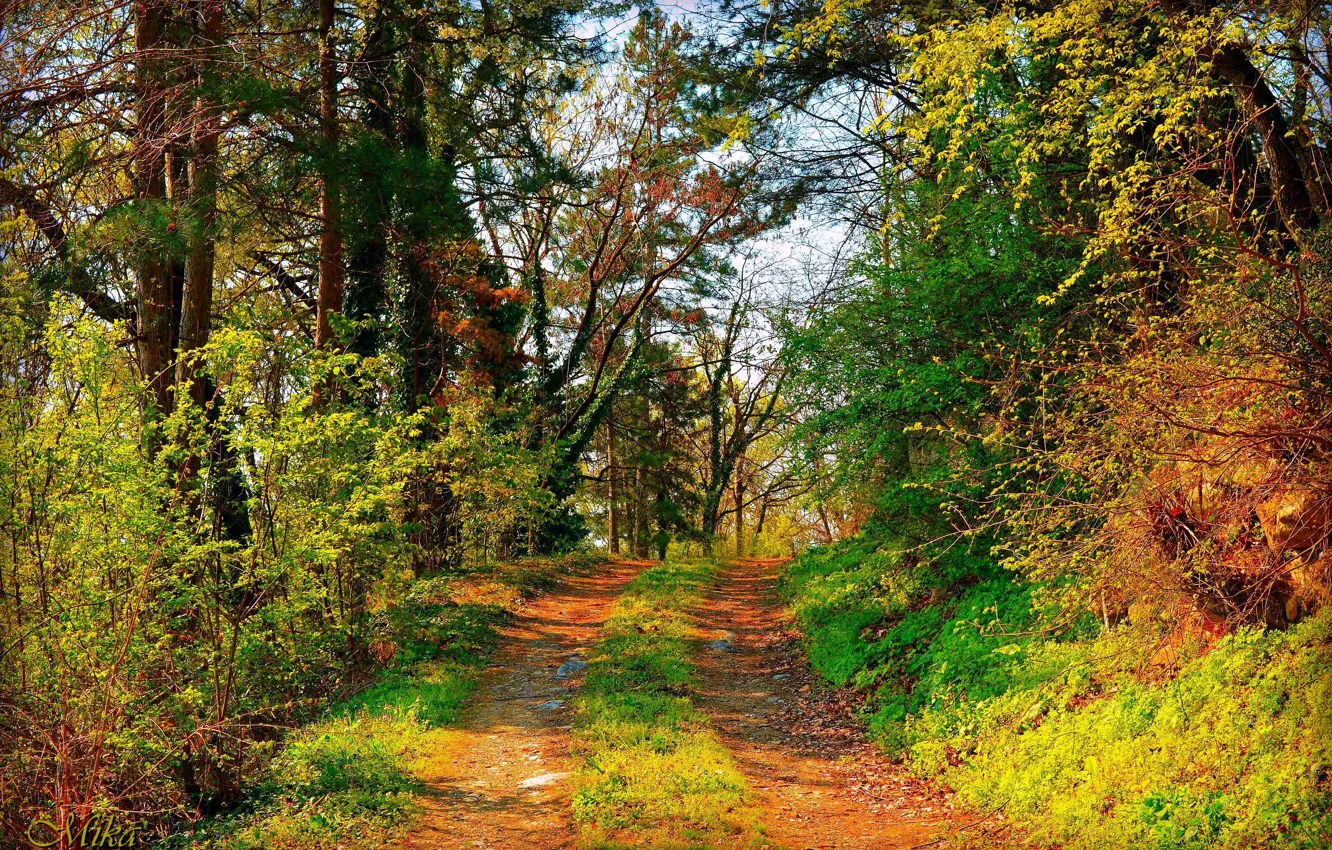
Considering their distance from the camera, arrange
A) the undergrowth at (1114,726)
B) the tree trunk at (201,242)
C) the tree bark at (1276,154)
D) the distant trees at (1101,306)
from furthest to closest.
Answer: the tree trunk at (201,242) < the tree bark at (1276,154) < the distant trees at (1101,306) < the undergrowth at (1114,726)

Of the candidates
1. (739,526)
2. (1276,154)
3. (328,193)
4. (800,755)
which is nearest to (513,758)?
(800,755)

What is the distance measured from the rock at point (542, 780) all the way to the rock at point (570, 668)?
312 centimetres

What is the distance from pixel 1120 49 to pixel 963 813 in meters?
6.25

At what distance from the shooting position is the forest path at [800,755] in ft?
19.6

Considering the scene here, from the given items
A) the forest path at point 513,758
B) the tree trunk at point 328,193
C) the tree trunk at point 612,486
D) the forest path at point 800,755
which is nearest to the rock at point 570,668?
the forest path at point 513,758

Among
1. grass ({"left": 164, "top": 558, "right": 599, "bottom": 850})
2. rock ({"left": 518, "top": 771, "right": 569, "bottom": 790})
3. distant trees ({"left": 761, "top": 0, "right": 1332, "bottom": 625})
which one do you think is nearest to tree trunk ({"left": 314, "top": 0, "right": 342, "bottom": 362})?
grass ({"left": 164, "top": 558, "right": 599, "bottom": 850})

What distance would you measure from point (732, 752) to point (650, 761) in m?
1.00

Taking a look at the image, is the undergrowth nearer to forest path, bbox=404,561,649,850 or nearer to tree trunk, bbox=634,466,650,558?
forest path, bbox=404,561,649,850

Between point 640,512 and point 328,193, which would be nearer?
point 328,193

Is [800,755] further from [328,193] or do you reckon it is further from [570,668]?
[328,193]

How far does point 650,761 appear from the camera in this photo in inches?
272

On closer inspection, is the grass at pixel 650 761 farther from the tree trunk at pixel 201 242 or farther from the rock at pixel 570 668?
the tree trunk at pixel 201 242

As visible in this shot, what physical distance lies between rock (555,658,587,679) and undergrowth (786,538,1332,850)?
338 cm

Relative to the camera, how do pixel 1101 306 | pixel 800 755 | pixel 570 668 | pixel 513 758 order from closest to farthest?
pixel 513 758, pixel 800 755, pixel 1101 306, pixel 570 668
